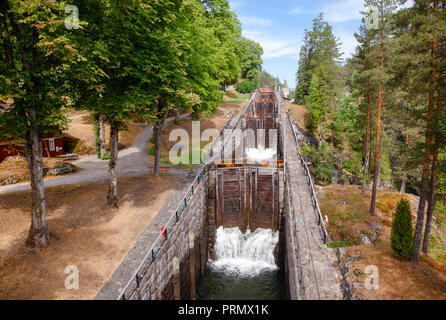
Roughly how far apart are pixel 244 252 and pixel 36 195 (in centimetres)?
1518

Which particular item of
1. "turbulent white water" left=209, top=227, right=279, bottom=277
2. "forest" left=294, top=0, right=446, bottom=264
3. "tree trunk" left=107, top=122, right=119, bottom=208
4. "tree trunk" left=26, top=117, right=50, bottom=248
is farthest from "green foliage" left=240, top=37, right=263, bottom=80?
"tree trunk" left=26, top=117, right=50, bottom=248

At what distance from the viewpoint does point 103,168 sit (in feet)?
74.5

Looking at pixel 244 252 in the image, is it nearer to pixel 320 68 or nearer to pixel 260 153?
pixel 260 153

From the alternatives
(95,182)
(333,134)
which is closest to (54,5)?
(95,182)

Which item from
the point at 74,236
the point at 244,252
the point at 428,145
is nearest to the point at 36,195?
the point at 74,236

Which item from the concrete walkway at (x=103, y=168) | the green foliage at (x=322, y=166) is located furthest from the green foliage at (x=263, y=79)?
the concrete walkway at (x=103, y=168)

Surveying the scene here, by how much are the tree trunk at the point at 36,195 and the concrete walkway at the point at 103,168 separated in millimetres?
7663

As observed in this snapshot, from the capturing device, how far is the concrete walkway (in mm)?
18161

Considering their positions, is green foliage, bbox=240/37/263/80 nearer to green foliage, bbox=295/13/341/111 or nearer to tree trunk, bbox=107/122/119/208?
green foliage, bbox=295/13/341/111

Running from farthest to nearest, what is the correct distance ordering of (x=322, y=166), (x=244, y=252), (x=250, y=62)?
(x=250, y=62)
(x=322, y=166)
(x=244, y=252)

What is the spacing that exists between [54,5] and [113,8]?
271 centimetres

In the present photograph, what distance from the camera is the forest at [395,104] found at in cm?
1077
